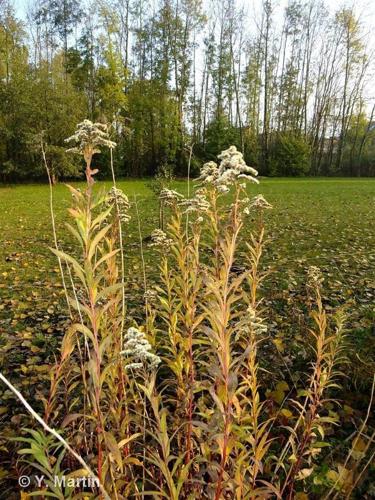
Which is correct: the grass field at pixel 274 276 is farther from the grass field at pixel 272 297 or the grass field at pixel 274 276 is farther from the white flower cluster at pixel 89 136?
the white flower cluster at pixel 89 136

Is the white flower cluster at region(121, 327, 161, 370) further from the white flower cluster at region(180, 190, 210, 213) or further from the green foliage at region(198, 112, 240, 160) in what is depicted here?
the green foliage at region(198, 112, 240, 160)

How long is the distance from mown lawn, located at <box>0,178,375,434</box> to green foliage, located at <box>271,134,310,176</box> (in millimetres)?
24704

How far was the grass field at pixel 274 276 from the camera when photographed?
3414 mm

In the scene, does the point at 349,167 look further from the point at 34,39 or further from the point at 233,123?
the point at 34,39

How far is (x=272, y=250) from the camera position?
6.95 m

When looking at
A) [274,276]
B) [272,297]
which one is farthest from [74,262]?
[274,276]

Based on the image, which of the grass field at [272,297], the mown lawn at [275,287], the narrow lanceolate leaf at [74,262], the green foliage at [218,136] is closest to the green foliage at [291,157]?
the green foliage at [218,136]

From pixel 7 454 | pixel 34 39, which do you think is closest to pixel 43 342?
pixel 7 454

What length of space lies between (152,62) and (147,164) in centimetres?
925

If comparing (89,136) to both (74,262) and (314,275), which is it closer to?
(74,262)

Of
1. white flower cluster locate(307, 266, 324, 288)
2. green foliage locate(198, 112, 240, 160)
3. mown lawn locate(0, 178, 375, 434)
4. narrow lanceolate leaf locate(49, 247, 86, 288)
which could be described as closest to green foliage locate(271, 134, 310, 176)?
green foliage locate(198, 112, 240, 160)

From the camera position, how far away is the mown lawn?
2993 millimetres

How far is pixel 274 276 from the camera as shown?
5.29 m

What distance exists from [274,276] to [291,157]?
31646 millimetres
